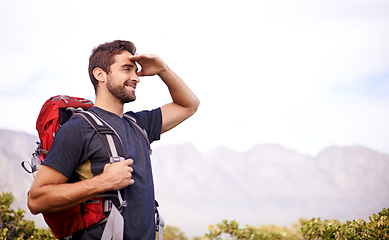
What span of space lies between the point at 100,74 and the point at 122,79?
0.84 feet

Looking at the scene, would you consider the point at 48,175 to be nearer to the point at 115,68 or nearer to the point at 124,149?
the point at 124,149

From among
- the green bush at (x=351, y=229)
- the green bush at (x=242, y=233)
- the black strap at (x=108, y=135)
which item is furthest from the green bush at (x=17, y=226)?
the green bush at (x=351, y=229)

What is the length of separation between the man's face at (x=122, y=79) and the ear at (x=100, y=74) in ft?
0.18

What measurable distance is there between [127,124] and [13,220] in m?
5.08

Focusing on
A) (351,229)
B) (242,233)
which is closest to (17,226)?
(242,233)

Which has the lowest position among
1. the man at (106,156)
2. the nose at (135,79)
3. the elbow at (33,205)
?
the elbow at (33,205)

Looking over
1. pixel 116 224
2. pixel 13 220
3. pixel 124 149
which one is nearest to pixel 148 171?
pixel 124 149

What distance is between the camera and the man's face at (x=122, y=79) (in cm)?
366

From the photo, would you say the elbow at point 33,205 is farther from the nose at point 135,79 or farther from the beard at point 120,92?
the nose at point 135,79

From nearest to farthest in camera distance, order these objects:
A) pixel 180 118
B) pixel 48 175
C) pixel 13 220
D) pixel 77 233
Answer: pixel 48 175 < pixel 77 233 < pixel 180 118 < pixel 13 220

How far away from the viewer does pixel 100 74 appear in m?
3.76

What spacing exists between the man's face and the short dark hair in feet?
0.17

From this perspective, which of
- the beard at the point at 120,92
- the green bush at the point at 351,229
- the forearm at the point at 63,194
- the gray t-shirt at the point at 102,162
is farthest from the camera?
the green bush at the point at 351,229

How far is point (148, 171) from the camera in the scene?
11.7 feet
